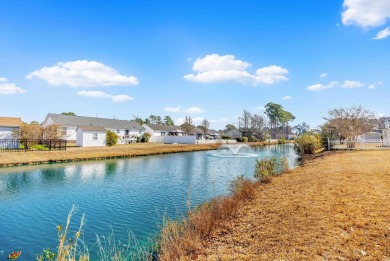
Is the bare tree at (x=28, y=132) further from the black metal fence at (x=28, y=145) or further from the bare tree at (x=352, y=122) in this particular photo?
the bare tree at (x=352, y=122)

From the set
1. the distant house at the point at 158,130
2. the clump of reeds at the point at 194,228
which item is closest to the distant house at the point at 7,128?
the clump of reeds at the point at 194,228

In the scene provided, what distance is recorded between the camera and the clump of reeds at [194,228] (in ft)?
17.9

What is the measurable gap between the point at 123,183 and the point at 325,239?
13276mm

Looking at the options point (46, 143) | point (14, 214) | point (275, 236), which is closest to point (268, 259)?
point (275, 236)

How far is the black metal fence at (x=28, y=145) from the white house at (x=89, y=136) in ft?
21.6

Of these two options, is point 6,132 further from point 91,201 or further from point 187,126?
point 187,126

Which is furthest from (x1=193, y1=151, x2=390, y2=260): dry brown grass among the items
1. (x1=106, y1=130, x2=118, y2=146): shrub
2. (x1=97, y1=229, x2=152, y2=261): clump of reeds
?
→ (x1=106, y1=130, x2=118, y2=146): shrub

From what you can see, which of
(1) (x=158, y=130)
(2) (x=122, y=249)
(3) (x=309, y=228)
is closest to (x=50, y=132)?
(2) (x=122, y=249)

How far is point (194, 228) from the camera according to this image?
7207 mm

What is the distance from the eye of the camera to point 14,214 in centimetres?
1019

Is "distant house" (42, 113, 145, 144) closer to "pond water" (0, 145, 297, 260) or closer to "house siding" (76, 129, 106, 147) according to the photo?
"house siding" (76, 129, 106, 147)

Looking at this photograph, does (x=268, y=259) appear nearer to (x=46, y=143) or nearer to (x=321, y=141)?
(x=321, y=141)

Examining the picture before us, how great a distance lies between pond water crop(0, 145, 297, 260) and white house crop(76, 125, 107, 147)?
18.1 meters

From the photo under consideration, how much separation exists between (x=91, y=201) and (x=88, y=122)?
40950mm
